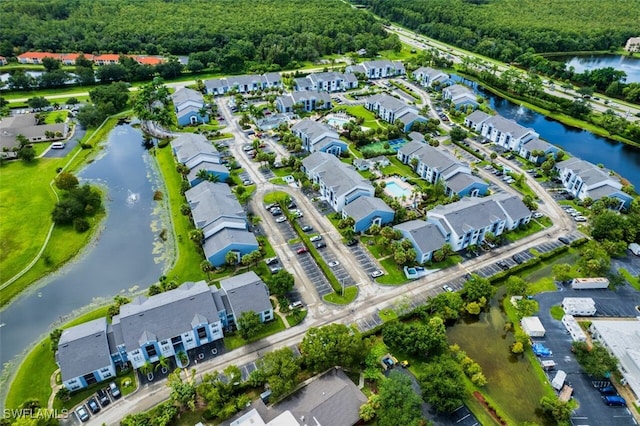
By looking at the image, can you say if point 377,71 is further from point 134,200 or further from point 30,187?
point 30,187

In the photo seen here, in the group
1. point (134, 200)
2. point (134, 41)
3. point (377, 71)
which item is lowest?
point (134, 200)

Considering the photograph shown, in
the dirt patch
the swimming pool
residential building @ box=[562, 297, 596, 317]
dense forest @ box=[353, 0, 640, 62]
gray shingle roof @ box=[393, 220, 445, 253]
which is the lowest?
the dirt patch

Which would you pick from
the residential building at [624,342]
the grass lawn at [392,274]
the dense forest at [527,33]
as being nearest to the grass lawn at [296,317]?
the grass lawn at [392,274]

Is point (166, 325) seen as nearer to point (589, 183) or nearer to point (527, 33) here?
point (589, 183)

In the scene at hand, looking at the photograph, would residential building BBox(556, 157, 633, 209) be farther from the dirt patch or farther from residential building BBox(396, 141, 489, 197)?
the dirt patch

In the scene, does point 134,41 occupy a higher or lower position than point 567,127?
higher

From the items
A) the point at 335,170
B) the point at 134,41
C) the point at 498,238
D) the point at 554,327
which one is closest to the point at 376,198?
the point at 335,170

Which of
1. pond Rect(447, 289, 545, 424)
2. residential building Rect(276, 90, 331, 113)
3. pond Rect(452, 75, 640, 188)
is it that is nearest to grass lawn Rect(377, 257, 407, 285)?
pond Rect(447, 289, 545, 424)
